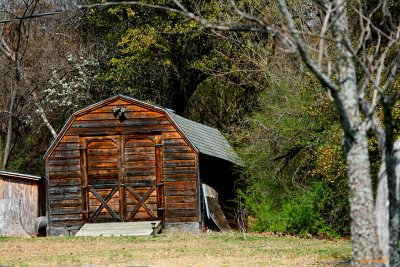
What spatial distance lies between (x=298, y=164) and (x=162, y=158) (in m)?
4.69

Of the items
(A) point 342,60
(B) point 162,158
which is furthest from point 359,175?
(B) point 162,158

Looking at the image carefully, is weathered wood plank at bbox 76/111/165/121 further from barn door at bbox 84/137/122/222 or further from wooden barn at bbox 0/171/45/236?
wooden barn at bbox 0/171/45/236

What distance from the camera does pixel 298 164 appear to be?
30453mm

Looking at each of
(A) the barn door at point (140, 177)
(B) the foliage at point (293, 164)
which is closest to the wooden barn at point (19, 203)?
(A) the barn door at point (140, 177)

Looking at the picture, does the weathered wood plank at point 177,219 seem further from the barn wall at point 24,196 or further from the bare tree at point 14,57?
the bare tree at point 14,57

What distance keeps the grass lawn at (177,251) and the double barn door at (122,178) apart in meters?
2.32

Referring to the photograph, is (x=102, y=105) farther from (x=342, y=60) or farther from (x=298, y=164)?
(x=342, y=60)

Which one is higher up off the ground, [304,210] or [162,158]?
[162,158]

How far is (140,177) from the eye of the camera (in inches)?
1217

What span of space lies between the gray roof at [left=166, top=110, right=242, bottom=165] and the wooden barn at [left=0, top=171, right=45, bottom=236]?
19.2 feet

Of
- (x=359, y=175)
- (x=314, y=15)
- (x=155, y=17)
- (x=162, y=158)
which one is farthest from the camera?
(x=155, y=17)

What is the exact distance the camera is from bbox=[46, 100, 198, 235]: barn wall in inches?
1206

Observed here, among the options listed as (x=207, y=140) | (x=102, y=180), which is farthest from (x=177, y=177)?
(x=207, y=140)

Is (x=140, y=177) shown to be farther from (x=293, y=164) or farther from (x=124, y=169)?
(x=293, y=164)
